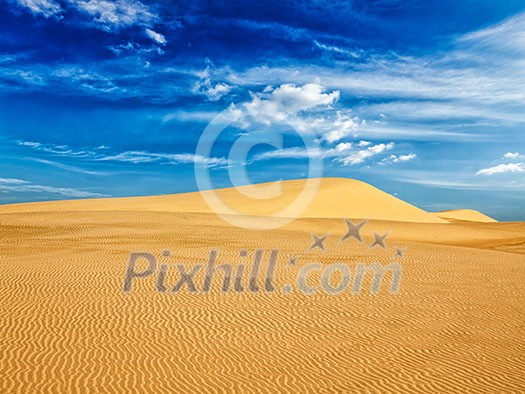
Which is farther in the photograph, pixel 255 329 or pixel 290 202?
pixel 290 202

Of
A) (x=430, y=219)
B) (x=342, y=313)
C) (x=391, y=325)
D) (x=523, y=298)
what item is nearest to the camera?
(x=391, y=325)

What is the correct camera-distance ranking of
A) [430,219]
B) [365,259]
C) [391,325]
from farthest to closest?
[430,219] → [365,259] → [391,325]

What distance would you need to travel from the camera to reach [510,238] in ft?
134

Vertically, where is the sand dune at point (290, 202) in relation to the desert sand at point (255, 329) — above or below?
above

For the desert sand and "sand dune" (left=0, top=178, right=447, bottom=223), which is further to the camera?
Answer: "sand dune" (left=0, top=178, right=447, bottom=223)

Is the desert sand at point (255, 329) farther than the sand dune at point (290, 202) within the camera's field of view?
No

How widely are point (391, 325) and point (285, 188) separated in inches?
2440

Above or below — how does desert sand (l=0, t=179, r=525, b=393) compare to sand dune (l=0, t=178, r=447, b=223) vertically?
below

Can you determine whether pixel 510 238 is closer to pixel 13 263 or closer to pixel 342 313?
pixel 342 313

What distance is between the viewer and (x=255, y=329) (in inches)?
443

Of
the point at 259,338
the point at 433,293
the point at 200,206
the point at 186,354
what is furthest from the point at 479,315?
the point at 200,206

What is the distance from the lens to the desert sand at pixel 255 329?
26.1 feet

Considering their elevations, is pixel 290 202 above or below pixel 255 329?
above

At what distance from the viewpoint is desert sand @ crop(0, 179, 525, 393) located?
7.96 m
